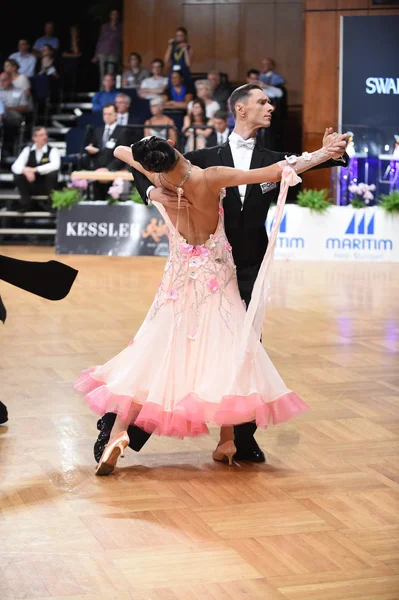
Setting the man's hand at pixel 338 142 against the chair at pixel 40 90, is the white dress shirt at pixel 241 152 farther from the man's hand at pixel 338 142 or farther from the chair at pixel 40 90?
the chair at pixel 40 90

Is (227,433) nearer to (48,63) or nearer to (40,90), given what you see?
(40,90)

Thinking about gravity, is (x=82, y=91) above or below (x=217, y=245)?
above

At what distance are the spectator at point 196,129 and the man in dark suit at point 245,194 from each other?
7456mm

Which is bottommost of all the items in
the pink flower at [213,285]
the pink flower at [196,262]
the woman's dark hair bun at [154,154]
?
the pink flower at [213,285]

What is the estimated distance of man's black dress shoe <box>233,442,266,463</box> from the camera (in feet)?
12.9

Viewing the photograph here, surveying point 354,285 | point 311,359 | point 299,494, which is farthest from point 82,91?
point 299,494

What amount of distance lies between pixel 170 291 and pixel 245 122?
77cm

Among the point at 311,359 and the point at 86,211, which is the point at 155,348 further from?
the point at 86,211

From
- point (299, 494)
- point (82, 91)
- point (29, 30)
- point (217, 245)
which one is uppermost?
point (29, 30)

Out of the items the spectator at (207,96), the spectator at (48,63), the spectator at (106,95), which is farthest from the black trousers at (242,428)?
the spectator at (48,63)

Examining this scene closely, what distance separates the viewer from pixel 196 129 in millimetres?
11586

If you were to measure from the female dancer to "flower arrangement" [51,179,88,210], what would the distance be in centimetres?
748

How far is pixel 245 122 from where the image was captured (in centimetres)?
396

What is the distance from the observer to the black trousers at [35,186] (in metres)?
12.0
